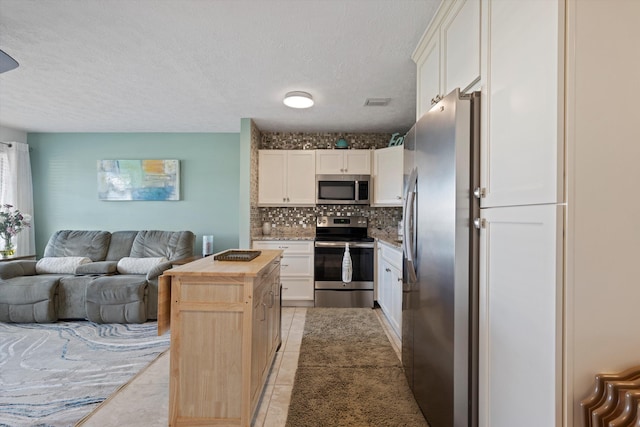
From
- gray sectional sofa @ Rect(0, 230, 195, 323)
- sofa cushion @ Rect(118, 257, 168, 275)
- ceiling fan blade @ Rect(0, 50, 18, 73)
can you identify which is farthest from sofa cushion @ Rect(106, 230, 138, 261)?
ceiling fan blade @ Rect(0, 50, 18, 73)

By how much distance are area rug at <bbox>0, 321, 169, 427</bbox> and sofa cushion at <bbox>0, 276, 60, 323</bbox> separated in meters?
0.08

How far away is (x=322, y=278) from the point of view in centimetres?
405

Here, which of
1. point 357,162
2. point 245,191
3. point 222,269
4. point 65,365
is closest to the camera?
point 222,269

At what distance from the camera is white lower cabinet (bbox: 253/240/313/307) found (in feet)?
13.3

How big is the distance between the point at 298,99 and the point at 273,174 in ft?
4.82

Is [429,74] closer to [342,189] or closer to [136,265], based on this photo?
[342,189]

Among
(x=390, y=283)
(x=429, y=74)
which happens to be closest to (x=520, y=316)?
(x=429, y=74)

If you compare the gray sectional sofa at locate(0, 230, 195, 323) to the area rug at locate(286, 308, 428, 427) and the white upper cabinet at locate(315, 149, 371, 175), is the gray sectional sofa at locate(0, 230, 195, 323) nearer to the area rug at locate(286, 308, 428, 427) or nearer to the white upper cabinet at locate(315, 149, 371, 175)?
the area rug at locate(286, 308, 428, 427)

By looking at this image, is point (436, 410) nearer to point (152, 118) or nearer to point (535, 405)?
point (535, 405)

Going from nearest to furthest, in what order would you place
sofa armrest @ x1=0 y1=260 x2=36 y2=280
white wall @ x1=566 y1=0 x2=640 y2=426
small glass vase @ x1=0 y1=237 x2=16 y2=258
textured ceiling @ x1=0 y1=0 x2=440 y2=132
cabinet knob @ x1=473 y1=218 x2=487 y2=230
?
white wall @ x1=566 y1=0 x2=640 y2=426 → cabinet knob @ x1=473 y1=218 x2=487 y2=230 → textured ceiling @ x1=0 y1=0 x2=440 y2=132 → sofa armrest @ x1=0 y1=260 x2=36 y2=280 → small glass vase @ x1=0 y1=237 x2=16 y2=258

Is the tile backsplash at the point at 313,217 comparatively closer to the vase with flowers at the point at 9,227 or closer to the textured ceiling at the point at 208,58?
the textured ceiling at the point at 208,58

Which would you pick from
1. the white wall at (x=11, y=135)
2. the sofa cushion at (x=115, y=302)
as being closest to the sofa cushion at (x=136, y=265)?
the sofa cushion at (x=115, y=302)

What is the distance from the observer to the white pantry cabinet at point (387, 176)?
404 cm

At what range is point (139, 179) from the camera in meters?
4.62
